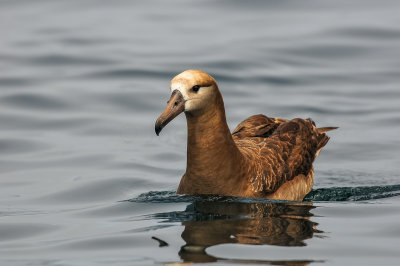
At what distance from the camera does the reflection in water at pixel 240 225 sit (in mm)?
9086

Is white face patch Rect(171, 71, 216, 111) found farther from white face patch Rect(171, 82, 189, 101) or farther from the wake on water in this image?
the wake on water

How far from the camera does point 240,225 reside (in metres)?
9.90

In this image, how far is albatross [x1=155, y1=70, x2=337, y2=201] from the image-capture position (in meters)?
10.1

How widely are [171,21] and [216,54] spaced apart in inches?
158

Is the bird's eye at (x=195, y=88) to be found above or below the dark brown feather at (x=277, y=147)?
above

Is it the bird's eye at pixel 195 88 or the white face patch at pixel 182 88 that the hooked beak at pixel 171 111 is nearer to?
the white face patch at pixel 182 88

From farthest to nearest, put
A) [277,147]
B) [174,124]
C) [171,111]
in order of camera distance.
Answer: [174,124]
[277,147]
[171,111]

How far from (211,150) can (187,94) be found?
94 cm

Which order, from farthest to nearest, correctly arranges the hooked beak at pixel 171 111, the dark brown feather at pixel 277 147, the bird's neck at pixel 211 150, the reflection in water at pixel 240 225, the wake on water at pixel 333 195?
1. the wake on water at pixel 333 195
2. the dark brown feather at pixel 277 147
3. the bird's neck at pixel 211 150
4. the hooked beak at pixel 171 111
5. the reflection in water at pixel 240 225

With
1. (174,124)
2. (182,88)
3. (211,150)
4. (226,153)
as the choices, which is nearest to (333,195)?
(226,153)

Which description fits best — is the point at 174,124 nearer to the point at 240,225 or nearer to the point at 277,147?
the point at 277,147

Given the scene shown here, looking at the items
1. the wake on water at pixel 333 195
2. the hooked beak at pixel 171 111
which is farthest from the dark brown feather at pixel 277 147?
the hooked beak at pixel 171 111

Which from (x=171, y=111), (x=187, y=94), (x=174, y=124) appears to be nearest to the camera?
(x=171, y=111)

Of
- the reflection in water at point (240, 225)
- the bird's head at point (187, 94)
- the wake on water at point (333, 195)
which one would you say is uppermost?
the bird's head at point (187, 94)
